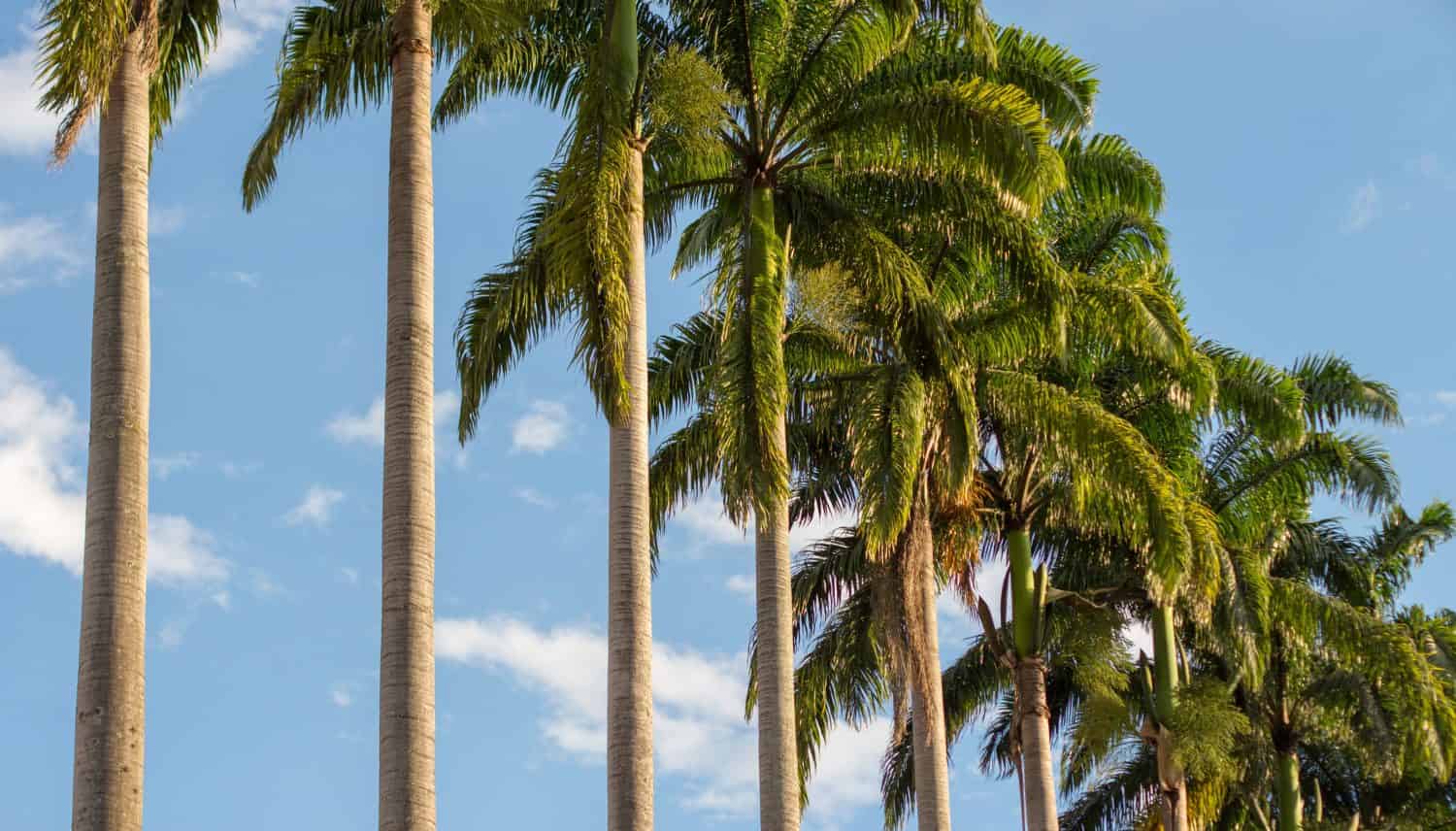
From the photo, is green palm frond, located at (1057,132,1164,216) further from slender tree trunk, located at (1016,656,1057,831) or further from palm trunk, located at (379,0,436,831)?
palm trunk, located at (379,0,436,831)

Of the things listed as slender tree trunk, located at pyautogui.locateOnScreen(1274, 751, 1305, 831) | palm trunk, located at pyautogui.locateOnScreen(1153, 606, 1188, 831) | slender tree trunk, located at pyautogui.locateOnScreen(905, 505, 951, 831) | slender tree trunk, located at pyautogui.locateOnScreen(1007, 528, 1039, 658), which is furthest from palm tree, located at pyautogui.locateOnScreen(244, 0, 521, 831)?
slender tree trunk, located at pyautogui.locateOnScreen(1274, 751, 1305, 831)

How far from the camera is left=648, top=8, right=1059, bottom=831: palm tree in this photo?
2039cm

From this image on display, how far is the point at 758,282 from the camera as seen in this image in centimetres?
2134

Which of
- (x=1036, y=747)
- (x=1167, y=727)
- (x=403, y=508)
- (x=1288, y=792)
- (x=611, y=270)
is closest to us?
(x=403, y=508)

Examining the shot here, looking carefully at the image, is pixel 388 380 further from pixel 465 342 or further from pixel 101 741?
pixel 465 342

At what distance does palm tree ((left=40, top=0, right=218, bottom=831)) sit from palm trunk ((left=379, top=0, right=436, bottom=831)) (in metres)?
1.96

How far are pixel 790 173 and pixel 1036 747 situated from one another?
9129mm

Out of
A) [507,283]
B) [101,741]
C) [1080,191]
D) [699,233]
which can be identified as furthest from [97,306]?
[1080,191]

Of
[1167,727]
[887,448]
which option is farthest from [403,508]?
[1167,727]

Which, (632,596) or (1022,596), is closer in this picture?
(632,596)

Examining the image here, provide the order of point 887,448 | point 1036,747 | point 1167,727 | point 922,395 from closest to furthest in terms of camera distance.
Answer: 1. point 887,448
2. point 922,395
3. point 1036,747
4. point 1167,727

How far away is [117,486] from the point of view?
46.1 ft

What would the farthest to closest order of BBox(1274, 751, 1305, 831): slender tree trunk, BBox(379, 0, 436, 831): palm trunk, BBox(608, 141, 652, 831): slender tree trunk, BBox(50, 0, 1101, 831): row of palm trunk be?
BBox(1274, 751, 1305, 831): slender tree trunk
BBox(608, 141, 652, 831): slender tree trunk
BBox(379, 0, 436, 831): palm trunk
BBox(50, 0, 1101, 831): row of palm trunk

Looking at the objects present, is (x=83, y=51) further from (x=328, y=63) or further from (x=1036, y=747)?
(x=1036, y=747)
